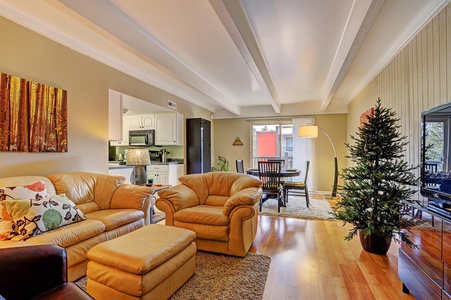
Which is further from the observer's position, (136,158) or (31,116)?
(136,158)

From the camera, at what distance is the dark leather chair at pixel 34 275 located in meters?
1.04

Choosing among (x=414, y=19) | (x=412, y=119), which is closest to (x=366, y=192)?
(x=412, y=119)

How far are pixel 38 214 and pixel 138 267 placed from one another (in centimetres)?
111

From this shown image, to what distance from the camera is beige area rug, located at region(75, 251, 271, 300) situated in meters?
1.76

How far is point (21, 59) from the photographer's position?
7.70 feet

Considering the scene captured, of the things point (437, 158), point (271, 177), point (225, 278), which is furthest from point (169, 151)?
point (437, 158)

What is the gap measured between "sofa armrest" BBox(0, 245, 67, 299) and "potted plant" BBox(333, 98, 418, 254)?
2706 mm

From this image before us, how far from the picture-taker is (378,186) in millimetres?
2441

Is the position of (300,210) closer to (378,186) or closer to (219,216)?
(378,186)

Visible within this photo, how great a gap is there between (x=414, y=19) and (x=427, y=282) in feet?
8.06

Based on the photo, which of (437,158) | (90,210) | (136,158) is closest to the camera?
(437,158)

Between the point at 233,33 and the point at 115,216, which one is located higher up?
the point at 233,33

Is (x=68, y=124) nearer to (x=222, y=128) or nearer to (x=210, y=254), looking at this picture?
(x=210, y=254)

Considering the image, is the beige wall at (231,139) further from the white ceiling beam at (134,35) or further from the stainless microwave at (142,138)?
the white ceiling beam at (134,35)
